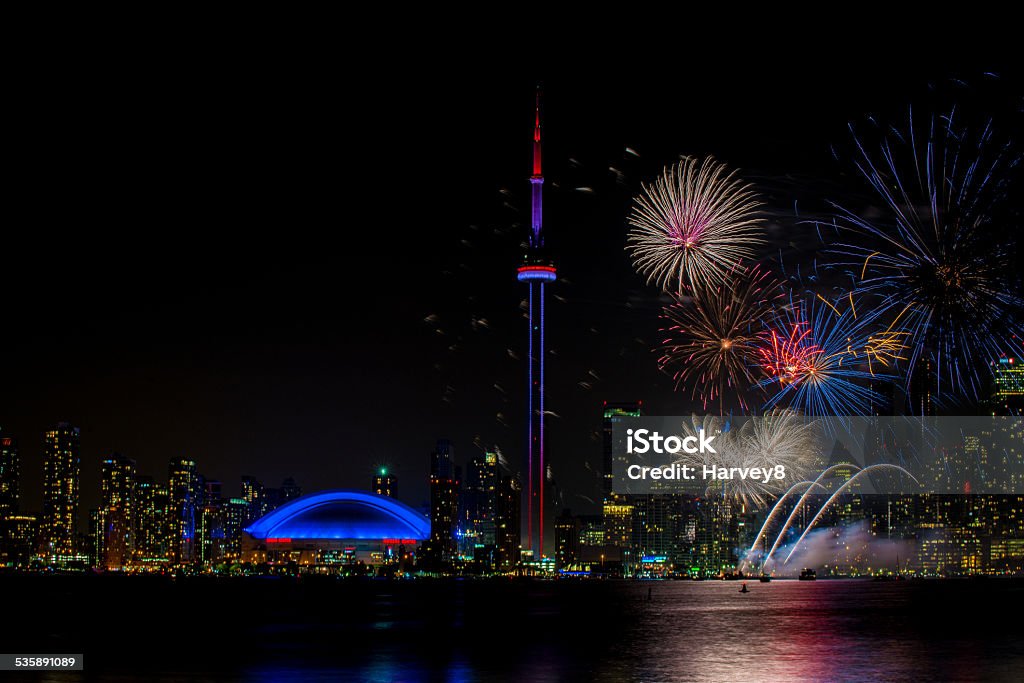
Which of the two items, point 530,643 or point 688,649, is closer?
point 688,649

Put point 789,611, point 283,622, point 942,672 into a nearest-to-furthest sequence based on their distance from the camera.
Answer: point 942,672
point 283,622
point 789,611

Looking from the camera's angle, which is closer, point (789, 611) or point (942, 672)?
point (942, 672)

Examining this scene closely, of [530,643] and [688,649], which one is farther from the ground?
[688,649]

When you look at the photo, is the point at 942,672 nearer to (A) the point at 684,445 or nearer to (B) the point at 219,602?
(A) the point at 684,445

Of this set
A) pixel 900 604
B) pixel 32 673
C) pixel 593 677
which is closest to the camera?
pixel 32 673

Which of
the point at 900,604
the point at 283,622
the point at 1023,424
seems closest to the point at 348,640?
the point at 283,622

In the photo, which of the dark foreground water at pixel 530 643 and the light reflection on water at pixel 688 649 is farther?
the dark foreground water at pixel 530 643

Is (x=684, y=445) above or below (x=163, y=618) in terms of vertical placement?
above

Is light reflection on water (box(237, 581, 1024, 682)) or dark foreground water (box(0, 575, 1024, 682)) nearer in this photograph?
light reflection on water (box(237, 581, 1024, 682))
